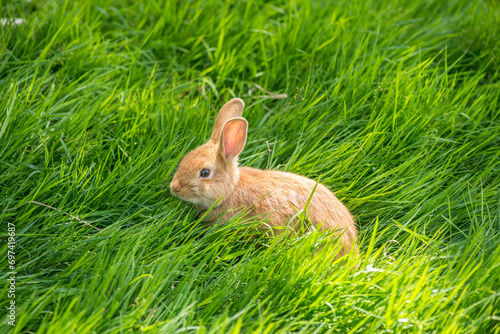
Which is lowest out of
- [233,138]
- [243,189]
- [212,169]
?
[243,189]

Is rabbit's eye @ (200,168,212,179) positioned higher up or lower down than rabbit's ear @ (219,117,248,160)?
lower down

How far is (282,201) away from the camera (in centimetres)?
350

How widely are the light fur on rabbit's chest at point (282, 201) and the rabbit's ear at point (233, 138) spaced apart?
220 millimetres

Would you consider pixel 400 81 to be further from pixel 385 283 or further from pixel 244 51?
pixel 385 283

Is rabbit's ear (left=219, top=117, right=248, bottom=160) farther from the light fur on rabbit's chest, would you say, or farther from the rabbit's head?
the light fur on rabbit's chest

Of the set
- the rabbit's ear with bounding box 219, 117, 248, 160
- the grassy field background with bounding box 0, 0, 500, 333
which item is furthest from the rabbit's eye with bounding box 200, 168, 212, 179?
the grassy field background with bounding box 0, 0, 500, 333

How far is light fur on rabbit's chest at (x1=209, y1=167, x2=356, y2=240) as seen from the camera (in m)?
3.43

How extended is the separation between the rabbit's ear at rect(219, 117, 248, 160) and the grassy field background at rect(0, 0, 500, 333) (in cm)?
40

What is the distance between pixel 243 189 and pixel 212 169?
0.27 metres

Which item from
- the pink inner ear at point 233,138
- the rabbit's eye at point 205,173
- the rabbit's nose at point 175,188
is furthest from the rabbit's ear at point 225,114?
the rabbit's nose at point 175,188

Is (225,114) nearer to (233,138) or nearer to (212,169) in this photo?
(233,138)

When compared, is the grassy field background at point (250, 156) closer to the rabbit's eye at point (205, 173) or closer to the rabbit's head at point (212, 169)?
the rabbit's head at point (212, 169)

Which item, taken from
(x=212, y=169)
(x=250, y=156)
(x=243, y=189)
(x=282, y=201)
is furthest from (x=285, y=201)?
(x=250, y=156)

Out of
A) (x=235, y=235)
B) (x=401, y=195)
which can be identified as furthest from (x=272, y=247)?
(x=401, y=195)
